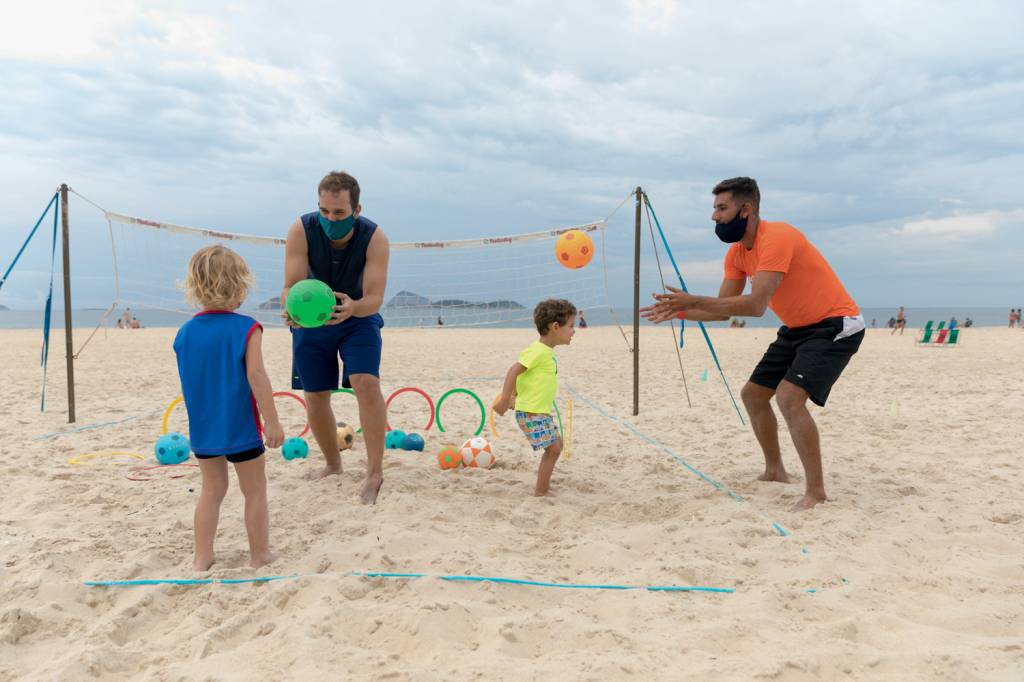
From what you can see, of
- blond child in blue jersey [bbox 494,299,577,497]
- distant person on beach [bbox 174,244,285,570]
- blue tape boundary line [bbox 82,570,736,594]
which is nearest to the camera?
blue tape boundary line [bbox 82,570,736,594]

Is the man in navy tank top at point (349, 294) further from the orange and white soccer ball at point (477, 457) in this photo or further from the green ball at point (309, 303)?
the orange and white soccer ball at point (477, 457)

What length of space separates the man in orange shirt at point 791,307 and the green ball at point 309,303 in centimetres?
156

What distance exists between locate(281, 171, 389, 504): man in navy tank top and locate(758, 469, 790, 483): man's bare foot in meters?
2.28

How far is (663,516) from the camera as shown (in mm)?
3318

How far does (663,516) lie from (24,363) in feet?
39.3

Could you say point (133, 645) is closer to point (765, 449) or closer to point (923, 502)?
point (765, 449)

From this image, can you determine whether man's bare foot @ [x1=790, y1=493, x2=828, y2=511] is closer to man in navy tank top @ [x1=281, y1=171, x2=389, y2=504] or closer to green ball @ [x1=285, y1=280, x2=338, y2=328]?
man in navy tank top @ [x1=281, y1=171, x2=389, y2=504]

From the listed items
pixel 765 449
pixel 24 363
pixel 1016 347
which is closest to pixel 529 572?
pixel 765 449

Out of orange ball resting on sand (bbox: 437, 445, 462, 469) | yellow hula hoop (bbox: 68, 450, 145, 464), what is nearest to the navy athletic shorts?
orange ball resting on sand (bbox: 437, 445, 462, 469)

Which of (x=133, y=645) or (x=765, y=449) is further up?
(x=765, y=449)

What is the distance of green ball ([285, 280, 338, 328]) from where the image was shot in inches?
121

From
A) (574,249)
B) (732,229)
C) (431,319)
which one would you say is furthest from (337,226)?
(431,319)

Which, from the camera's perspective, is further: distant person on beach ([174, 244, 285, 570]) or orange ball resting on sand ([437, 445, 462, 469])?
orange ball resting on sand ([437, 445, 462, 469])

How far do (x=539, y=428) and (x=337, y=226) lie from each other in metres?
1.52
